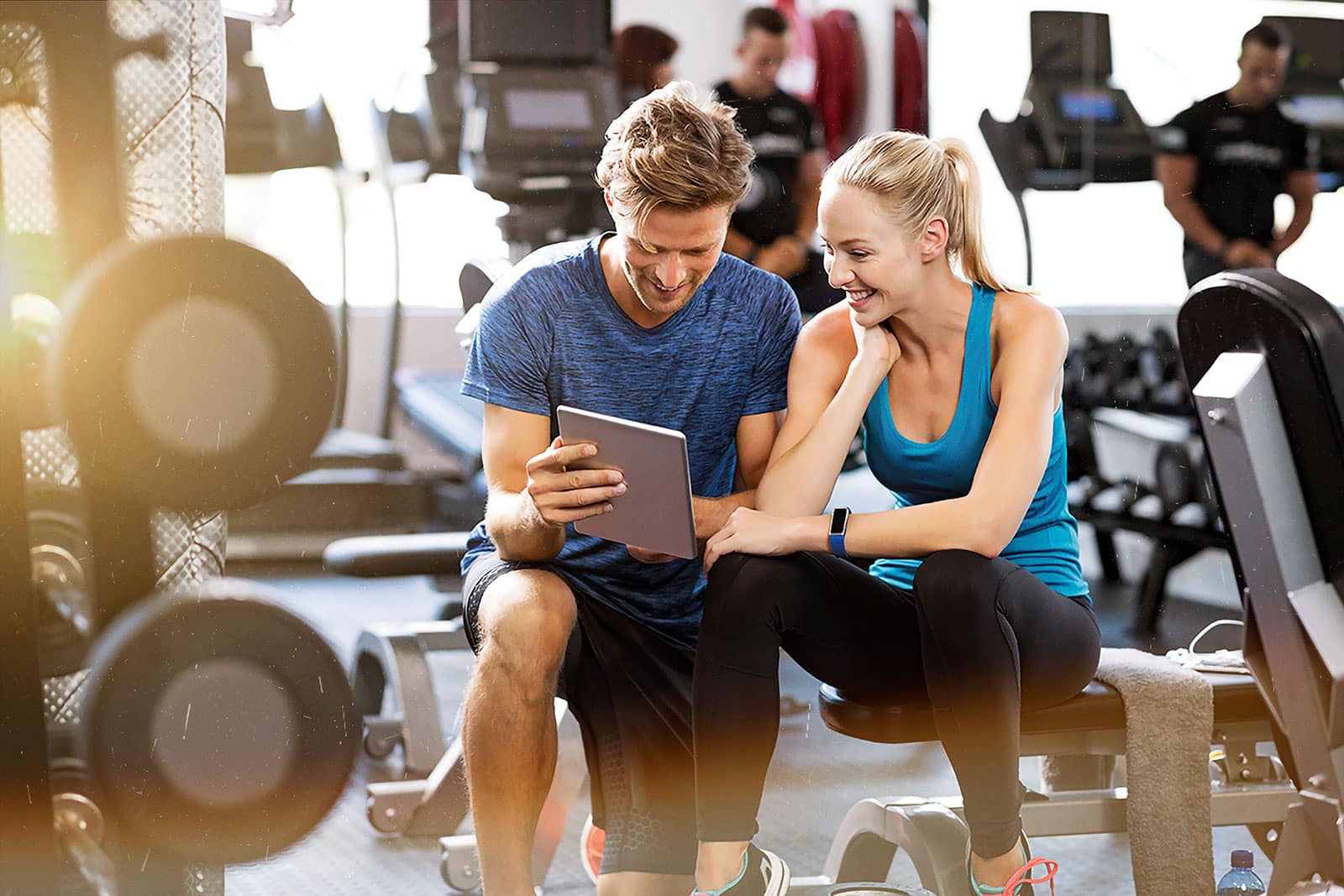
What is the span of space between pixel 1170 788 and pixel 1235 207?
303cm

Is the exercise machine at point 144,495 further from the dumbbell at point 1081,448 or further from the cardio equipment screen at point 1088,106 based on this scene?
the cardio equipment screen at point 1088,106

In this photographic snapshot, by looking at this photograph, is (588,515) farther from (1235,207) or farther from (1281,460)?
(1235,207)

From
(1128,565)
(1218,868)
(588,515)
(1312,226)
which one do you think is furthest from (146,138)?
(1312,226)

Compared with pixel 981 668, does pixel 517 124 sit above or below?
above

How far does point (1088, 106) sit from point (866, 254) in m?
2.95

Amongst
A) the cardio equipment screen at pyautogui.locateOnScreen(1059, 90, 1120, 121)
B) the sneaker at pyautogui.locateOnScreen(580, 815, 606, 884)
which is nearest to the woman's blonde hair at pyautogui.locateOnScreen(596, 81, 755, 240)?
the sneaker at pyautogui.locateOnScreen(580, 815, 606, 884)

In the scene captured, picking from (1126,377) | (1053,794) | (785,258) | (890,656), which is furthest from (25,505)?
(1126,377)

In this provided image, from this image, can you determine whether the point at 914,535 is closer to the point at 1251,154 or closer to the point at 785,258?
the point at 785,258

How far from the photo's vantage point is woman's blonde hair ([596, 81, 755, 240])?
1405mm

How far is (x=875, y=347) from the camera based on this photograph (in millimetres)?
1508

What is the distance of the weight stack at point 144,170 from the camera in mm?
1308

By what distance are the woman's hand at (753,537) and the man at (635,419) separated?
0.23ft

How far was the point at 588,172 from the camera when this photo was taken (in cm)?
358

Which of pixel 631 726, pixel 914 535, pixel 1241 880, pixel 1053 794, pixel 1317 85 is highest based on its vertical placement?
pixel 1317 85
